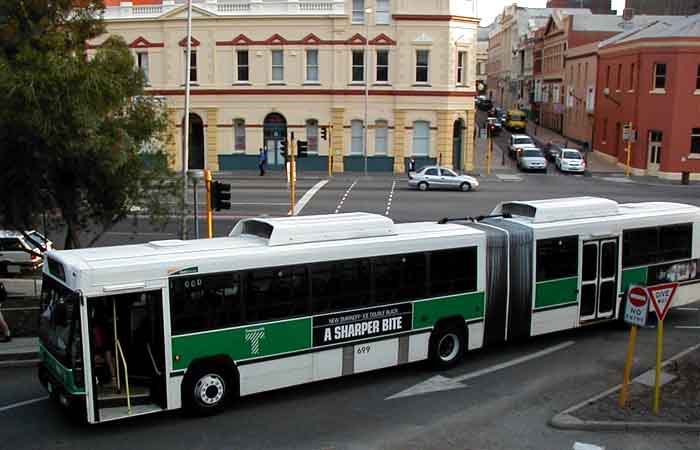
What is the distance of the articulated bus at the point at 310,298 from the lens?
10852 mm

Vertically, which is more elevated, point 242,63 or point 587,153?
point 242,63

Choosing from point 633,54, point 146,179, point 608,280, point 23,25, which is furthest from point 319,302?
point 633,54

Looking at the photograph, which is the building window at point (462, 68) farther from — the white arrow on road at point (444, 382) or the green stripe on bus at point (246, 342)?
the green stripe on bus at point (246, 342)

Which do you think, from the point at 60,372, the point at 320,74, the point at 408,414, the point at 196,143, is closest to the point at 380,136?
the point at 320,74

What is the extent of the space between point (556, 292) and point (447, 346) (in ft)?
9.05

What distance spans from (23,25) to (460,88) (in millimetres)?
39299

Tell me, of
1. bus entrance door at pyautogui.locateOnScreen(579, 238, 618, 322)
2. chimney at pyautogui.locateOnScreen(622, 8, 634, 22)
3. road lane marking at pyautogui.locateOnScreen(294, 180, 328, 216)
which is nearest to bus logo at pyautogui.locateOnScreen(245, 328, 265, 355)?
bus entrance door at pyautogui.locateOnScreen(579, 238, 618, 322)

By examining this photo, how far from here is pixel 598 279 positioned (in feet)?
52.3

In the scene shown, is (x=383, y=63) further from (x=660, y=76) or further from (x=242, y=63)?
(x=660, y=76)

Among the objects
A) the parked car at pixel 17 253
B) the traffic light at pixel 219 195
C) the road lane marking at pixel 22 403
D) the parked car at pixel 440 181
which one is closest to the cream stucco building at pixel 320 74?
the parked car at pixel 440 181

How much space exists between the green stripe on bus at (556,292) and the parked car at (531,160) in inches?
1506

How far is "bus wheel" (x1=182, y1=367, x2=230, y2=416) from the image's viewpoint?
1138 cm

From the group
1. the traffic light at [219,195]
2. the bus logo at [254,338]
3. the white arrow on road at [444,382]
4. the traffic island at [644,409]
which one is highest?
the traffic light at [219,195]

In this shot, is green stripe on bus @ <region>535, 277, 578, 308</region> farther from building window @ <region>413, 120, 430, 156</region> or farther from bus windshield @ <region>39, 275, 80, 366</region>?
building window @ <region>413, 120, 430, 156</region>
